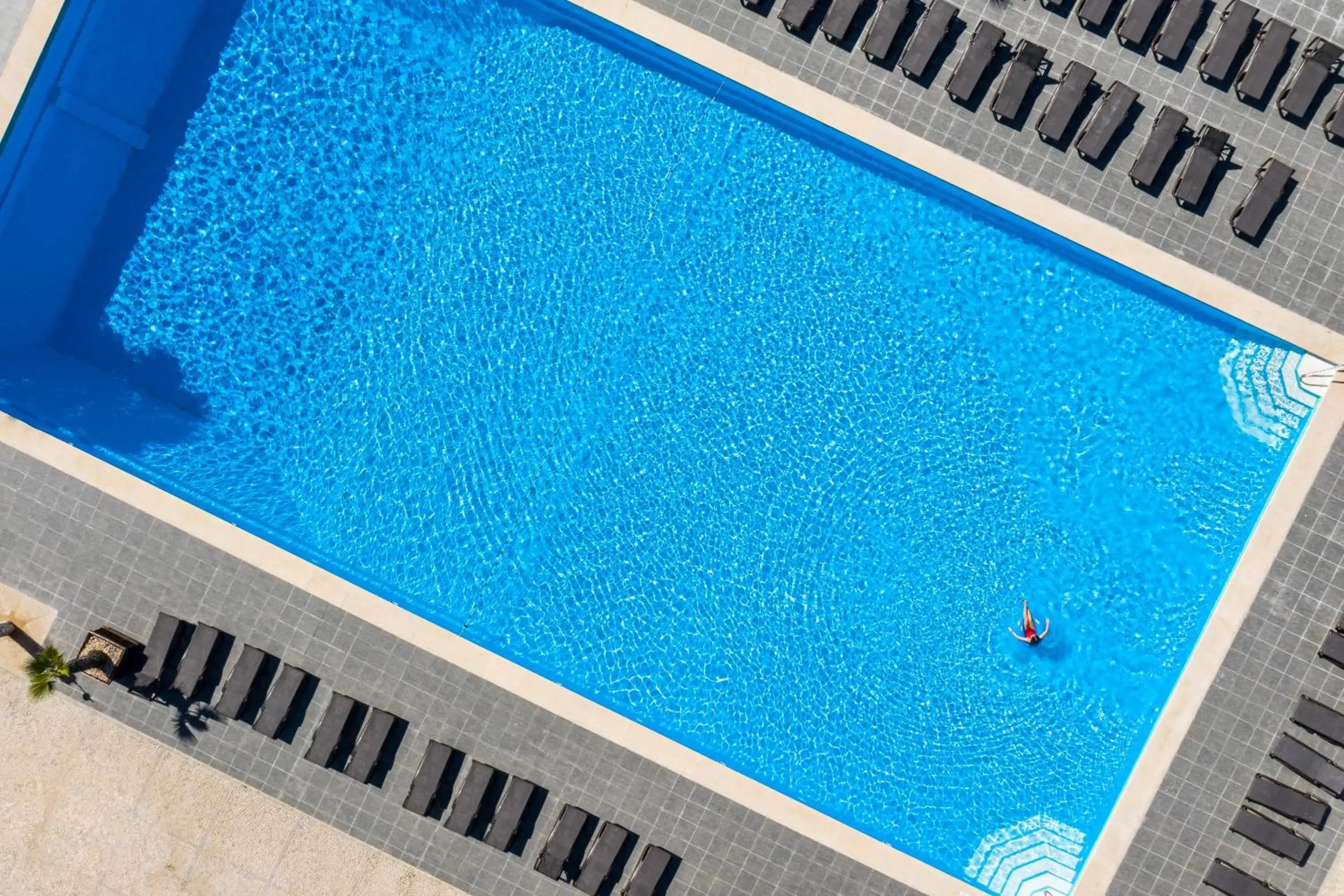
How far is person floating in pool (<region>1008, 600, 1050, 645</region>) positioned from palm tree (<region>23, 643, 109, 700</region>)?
1167 centimetres

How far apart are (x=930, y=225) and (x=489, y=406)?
624 centimetres

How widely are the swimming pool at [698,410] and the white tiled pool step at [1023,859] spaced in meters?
0.16

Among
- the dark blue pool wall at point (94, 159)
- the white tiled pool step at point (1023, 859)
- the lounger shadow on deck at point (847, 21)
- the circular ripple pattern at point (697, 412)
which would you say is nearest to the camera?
the lounger shadow on deck at point (847, 21)

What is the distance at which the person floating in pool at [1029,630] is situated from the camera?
35.1 feet

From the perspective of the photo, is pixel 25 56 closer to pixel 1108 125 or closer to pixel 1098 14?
pixel 1098 14

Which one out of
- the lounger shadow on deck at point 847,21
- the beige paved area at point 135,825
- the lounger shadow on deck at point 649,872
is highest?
the lounger shadow on deck at point 847,21

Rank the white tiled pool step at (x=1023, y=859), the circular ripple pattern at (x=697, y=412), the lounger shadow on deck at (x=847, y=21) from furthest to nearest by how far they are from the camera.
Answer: the white tiled pool step at (x=1023, y=859), the circular ripple pattern at (x=697, y=412), the lounger shadow on deck at (x=847, y=21)

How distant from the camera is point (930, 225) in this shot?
10.6 metres

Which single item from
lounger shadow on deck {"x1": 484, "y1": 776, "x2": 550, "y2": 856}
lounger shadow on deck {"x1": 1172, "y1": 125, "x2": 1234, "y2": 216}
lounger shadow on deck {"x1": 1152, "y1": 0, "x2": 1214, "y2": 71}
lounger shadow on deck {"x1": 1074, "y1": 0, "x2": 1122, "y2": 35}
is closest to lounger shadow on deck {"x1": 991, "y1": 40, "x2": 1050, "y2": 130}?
lounger shadow on deck {"x1": 1074, "y1": 0, "x2": 1122, "y2": 35}

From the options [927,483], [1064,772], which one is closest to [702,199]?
[927,483]

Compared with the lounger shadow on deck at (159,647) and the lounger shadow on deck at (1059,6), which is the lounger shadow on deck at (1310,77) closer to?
the lounger shadow on deck at (1059,6)

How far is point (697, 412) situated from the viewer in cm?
1083

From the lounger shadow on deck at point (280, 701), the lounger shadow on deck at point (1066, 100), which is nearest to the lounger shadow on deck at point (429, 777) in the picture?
the lounger shadow on deck at point (280, 701)

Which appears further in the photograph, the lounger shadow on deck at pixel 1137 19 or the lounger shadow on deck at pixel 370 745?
the lounger shadow on deck at pixel 370 745
